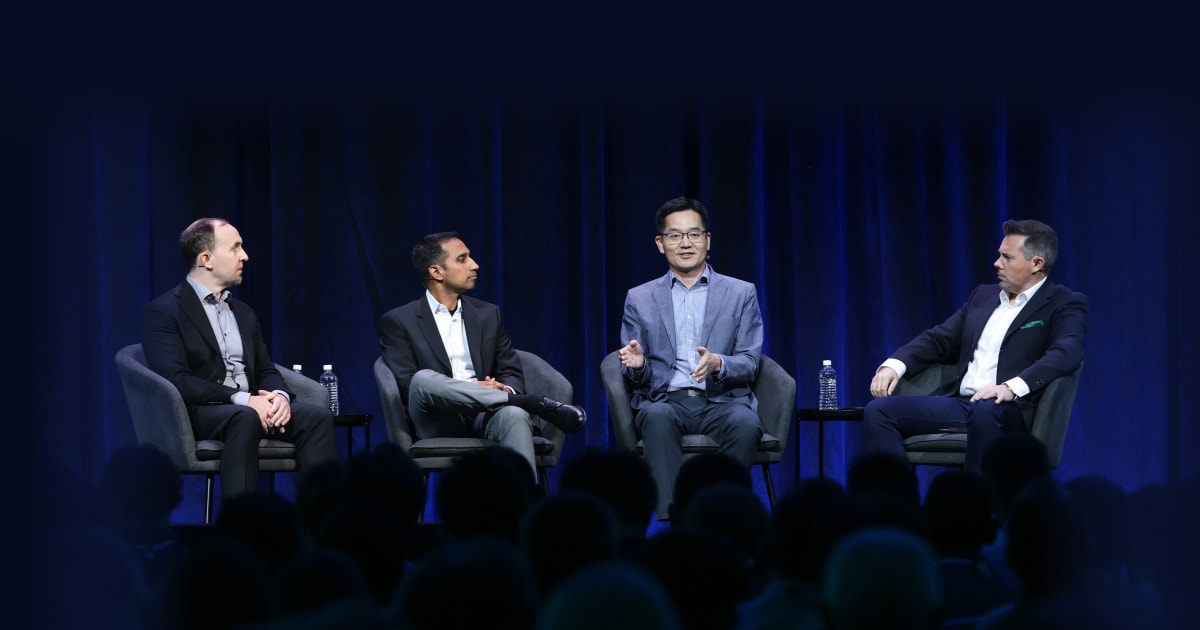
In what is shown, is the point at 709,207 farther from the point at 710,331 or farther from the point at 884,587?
the point at 884,587

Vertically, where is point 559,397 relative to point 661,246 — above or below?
below

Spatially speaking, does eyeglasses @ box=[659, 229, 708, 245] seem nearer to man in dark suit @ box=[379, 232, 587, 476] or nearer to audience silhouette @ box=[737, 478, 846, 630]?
man in dark suit @ box=[379, 232, 587, 476]

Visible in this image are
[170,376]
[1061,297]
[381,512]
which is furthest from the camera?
[1061,297]

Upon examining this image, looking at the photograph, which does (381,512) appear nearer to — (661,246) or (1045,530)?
(1045,530)

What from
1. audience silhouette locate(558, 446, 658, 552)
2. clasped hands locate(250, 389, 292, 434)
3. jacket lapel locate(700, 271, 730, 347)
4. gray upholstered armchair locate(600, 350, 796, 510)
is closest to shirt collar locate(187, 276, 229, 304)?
clasped hands locate(250, 389, 292, 434)

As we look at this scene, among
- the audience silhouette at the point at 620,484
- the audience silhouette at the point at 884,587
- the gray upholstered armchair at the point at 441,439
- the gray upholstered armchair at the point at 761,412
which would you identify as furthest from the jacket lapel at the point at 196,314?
the audience silhouette at the point at 884,587

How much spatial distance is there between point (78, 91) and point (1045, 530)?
1632 mm

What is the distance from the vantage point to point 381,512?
193 centimetres

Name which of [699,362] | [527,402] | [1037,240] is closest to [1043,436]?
[1037,240]

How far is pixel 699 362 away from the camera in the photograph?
414cm

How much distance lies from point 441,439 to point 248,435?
648mm

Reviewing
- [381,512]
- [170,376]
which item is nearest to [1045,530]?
[381,512]

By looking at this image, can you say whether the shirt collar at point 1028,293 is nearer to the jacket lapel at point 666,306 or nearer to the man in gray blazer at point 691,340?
the man in gray blazer at point 691,340

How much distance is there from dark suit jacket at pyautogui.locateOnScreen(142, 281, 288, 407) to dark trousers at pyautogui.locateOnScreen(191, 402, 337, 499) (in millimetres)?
77
